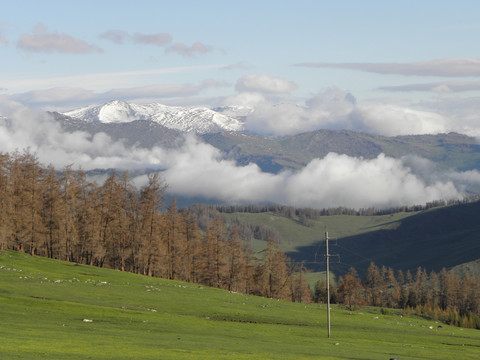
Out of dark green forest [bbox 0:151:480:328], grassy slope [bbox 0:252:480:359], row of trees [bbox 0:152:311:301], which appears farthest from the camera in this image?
dark green forest [bbox 0:151:480:328]

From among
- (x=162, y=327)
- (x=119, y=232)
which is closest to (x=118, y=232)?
(x=119, y=232)

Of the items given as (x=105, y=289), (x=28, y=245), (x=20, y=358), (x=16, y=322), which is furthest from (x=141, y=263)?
(x=20, y=358)

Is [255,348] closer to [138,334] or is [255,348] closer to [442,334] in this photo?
[138,334]

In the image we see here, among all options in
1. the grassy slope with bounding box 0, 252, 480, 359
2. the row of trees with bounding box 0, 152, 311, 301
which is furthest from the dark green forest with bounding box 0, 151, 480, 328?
the grassy slope with bounding box 0, 252, 480, 359

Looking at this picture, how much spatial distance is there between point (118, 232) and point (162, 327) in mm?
85263

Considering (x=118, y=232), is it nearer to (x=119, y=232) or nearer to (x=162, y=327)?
(x=119, y=232)

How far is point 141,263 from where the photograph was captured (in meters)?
154

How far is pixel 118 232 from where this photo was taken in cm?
15250

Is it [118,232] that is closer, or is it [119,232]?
[119,232]

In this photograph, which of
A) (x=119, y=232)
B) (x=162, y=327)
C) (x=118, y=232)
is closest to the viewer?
(x=162, y=327)

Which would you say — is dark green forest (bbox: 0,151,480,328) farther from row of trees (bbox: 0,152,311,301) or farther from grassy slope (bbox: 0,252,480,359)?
grassy slope (bbox: 0,252,480,359)

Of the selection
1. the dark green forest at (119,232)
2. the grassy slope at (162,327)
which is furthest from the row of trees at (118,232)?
the grassy slope at (162,327)

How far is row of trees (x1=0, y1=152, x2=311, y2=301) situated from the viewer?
139250 mm

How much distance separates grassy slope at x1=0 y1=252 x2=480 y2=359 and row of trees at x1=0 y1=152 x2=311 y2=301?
61.8 ft
